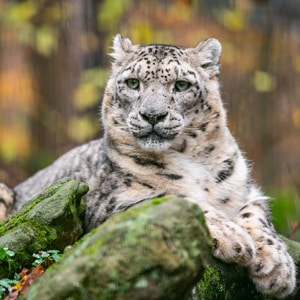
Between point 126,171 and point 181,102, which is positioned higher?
point 181,102

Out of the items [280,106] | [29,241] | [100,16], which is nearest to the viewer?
[29,241]

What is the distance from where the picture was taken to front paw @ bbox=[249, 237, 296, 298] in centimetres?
636

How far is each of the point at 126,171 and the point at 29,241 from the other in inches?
53.9

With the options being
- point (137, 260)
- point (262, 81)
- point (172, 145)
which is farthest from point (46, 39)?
point (137, 260)

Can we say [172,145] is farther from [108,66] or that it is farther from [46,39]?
[46,39]

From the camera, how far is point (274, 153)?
16.6 meters

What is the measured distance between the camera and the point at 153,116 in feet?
22.4

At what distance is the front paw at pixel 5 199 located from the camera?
29.6 feet

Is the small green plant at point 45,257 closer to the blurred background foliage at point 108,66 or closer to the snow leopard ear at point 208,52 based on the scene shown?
the snow leopard ear at point 208,52

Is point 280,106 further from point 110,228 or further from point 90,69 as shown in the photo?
point 110,228

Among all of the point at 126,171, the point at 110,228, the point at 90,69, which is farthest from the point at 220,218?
the point at 90,69

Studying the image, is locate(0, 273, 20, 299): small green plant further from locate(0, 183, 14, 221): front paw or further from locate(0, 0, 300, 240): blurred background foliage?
locate(0, 0, 300, 240): blurred background foliage

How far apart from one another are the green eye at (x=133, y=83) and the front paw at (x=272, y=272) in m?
1.79

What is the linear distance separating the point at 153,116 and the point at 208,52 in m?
1.22
